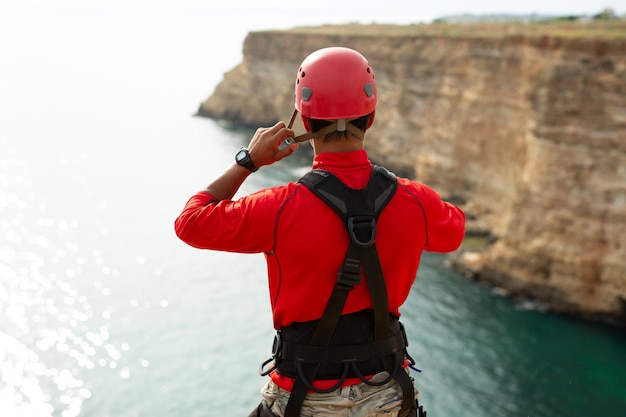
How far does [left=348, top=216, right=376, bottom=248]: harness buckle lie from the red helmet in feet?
1.78

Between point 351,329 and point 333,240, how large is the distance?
470mm

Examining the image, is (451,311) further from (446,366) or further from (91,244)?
(91,244)

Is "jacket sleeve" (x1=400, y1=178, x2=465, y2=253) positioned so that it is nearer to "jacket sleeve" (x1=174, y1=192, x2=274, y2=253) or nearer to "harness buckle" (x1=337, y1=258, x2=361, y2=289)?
"harness buckle" (x1=337, y1=258, x2=361, y2=289)

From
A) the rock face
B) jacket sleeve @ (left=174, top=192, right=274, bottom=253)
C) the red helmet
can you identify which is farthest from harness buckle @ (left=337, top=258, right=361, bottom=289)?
the rock face

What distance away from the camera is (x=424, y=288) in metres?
26.7

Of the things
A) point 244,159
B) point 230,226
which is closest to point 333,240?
point 230,226

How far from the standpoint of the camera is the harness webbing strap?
269 centimetres

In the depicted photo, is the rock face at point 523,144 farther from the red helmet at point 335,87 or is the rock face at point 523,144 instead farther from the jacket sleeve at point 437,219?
the red helmet at point 335,87

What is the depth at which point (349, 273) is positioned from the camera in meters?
2.70

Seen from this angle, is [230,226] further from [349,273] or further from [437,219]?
[437,219]

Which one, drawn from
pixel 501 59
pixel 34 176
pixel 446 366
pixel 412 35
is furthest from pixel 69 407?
pixel 412 35

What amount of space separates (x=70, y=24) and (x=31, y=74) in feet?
263

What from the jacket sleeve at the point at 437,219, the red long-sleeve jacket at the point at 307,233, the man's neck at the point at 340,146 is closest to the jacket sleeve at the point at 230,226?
the red long-sleeve jacket at the point at 307,233

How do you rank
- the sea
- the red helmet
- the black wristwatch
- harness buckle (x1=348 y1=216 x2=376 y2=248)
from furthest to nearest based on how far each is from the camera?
the sea < the black wristwatch < the red helmet < harness buckle (x1=348 y1=216 x2=376 y2=248)
